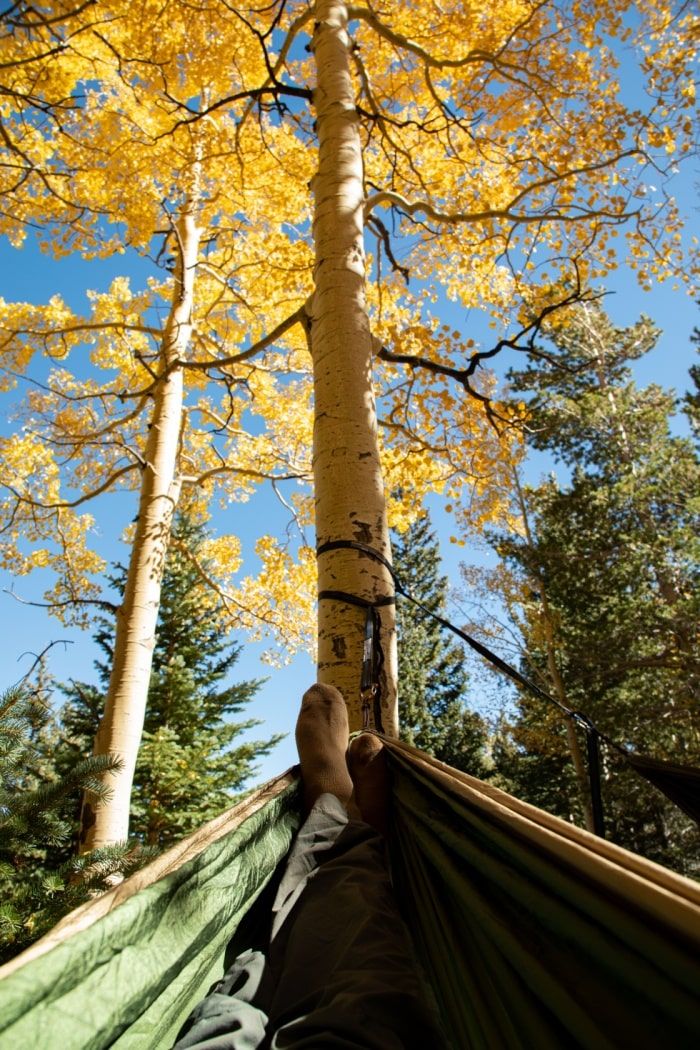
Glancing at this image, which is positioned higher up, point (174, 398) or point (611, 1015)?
point (174, 398)

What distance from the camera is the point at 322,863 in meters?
1.11

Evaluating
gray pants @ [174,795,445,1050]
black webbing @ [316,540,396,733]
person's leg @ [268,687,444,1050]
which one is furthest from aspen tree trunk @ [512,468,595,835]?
gray pants @ [174,795,445,1050]

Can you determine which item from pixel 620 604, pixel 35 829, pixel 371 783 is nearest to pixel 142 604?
pixel 35 829

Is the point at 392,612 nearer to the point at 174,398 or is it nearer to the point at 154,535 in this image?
the point at 154,535

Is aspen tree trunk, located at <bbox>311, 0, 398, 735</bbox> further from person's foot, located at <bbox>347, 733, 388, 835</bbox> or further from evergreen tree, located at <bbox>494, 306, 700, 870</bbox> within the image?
evergreen tree, located at <bbox>494, 306, 700, 870</bbox>

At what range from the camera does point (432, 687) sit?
55.1ft

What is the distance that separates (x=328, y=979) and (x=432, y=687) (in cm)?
1678

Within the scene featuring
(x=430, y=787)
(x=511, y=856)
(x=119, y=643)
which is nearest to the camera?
(x=511, y=856)

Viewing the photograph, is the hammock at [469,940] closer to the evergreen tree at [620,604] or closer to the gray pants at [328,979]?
the gray pants at [328,979]

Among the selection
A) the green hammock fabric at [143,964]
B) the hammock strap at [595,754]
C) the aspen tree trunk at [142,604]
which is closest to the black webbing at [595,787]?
the hammock strap at [595,754]

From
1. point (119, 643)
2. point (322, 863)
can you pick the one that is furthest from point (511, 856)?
point (119, 643)

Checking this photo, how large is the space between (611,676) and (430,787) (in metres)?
11.4

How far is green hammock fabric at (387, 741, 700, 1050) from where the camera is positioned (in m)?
0.44

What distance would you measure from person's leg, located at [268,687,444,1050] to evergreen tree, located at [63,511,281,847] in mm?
4338
